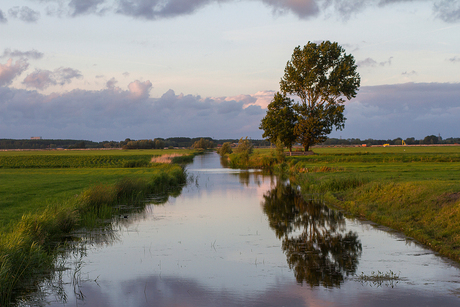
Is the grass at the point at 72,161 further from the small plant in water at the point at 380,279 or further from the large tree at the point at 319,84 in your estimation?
the small plant in water at the point at 380,279

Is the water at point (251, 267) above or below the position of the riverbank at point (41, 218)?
below

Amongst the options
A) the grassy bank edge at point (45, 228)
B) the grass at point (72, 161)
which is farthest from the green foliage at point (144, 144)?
the grassy bank edge at point (45, 228)

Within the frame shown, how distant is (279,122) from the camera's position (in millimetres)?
60031

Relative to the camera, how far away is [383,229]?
51.8 ft

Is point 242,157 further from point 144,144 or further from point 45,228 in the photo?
point 144,144

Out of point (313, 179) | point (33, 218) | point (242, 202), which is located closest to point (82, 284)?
point (33, 218)

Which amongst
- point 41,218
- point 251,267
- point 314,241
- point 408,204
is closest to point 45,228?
point 41,218

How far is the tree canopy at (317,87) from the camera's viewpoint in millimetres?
57000

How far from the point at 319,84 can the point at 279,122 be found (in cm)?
828

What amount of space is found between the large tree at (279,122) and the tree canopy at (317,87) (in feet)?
0.50

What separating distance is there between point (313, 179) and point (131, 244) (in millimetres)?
20225

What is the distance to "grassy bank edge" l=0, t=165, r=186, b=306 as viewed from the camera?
8812 millimetres

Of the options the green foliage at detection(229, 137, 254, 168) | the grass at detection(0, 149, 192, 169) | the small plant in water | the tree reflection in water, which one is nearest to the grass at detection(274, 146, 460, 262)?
the tree reflection in water

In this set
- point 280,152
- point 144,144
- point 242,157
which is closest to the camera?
point 280,152
